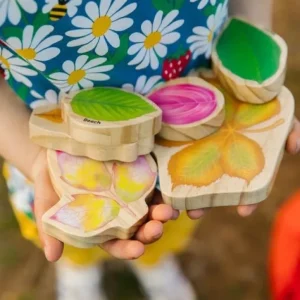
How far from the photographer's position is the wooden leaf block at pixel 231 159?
0.58 metres

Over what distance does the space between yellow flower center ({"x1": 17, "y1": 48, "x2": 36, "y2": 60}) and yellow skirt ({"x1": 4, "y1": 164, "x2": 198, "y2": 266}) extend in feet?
0.81

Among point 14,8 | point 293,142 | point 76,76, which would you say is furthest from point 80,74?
point 293,142

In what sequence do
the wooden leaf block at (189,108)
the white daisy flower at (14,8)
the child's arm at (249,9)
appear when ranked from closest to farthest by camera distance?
the white daisy flower at (14,8) < the wooden leaf block at (189,108) < the child's arm at (249,9)

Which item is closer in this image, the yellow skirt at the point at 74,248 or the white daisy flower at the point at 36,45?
the white daisy flower at the point at 36,45

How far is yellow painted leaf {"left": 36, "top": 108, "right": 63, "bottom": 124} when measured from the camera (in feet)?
2.00

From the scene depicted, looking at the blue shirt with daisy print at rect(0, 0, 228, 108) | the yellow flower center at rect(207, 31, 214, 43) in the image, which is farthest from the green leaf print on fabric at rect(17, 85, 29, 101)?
the yellow flower center at rect(207, 31, 214, 43)

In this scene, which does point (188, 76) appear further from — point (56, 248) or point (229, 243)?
point (229, 243)

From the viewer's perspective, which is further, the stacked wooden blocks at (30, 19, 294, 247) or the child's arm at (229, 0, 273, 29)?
the child's arm at (229, 0, 273, 29)

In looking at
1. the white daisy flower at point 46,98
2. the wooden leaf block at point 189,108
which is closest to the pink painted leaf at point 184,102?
the wooden leaf block at point 189,108

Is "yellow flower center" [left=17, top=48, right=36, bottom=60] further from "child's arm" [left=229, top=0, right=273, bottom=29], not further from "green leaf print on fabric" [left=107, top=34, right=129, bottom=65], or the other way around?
"child's arm" [left=229, top=0, right=273, bottom=29]

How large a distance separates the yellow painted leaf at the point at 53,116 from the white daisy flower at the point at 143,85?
8 centimetres

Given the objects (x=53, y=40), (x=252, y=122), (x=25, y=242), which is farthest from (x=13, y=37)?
(x=25, y=242)

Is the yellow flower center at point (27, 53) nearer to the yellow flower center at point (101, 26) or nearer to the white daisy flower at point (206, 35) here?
the yellow flower center at point (101, 26)

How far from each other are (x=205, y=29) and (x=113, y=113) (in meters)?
0.14
